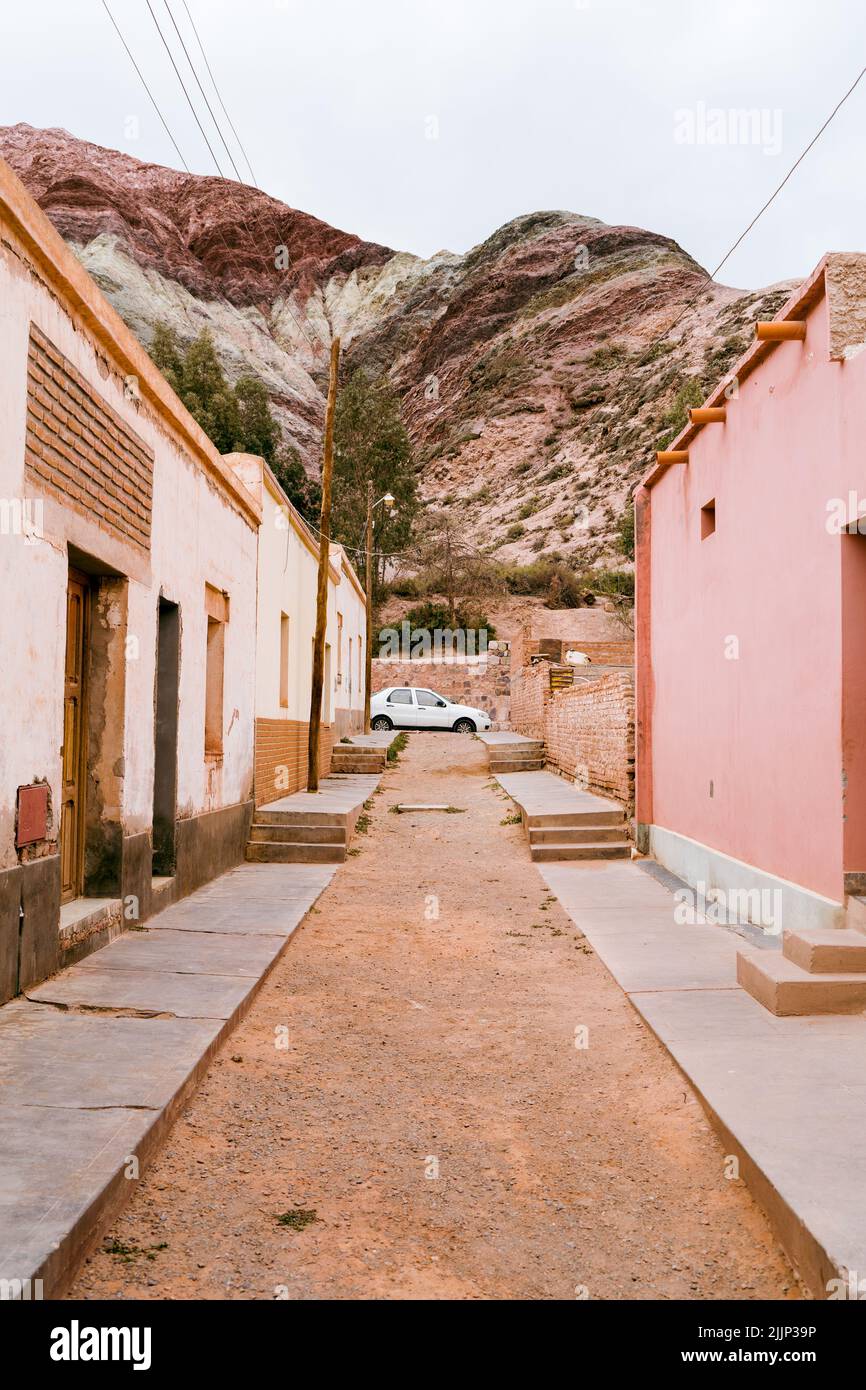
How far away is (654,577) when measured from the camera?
1023cm

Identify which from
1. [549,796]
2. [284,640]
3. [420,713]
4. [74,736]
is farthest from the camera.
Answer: [420,713]

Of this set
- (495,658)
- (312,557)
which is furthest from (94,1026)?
(495,658)

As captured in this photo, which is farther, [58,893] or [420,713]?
[420,713]

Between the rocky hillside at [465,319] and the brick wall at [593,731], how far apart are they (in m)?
29.9

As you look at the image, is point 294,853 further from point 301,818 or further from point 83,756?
point 83,756

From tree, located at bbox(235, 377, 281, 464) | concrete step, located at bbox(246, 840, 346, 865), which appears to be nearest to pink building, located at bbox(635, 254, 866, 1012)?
concrete step, located at bbox(246, 840, 346, 865)

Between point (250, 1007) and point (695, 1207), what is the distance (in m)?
2.77

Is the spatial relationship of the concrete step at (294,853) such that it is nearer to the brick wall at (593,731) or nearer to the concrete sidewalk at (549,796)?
the concrete sidewalk at (549,796)

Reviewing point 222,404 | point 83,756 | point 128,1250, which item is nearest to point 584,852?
point 83,756

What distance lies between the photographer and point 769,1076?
394 centimetres

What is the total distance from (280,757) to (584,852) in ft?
14.4

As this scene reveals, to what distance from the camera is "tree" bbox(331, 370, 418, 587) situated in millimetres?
43250

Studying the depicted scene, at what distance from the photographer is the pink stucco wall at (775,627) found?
17.7 ft
